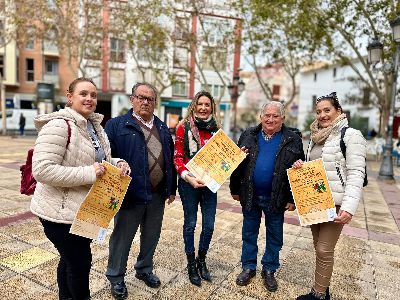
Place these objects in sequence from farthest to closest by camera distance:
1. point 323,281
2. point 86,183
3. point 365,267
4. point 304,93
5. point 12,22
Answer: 1. point 304,93
2. point 12,22
3. point 365,267
4. point 323,281
5. point 86,183

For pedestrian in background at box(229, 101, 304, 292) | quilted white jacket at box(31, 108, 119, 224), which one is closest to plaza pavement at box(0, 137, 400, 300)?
pedestrian in background at box(229, 101, 304, 292)

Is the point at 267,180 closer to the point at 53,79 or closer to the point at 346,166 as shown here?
the point at 346,166

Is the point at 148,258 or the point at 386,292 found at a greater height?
the point at 148,258

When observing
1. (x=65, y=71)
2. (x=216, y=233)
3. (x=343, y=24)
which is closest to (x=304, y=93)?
(x=65, y=71)

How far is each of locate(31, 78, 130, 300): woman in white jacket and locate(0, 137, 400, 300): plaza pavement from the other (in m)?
0.92

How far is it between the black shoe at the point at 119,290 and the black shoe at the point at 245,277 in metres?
1.13

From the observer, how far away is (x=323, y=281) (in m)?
2.98

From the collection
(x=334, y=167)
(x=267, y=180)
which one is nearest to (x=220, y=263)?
(x=267, y=180)

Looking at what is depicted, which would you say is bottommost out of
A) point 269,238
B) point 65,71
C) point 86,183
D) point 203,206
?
point 269,238

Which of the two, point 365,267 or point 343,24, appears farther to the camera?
point 343,24

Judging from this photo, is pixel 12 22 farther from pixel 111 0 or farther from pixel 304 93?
pixel 304 93

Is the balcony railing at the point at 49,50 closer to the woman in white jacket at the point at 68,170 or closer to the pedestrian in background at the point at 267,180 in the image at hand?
the pedestrian in background at the point at 267,180

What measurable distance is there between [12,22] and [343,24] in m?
15.2

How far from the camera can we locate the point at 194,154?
3.26 meters
